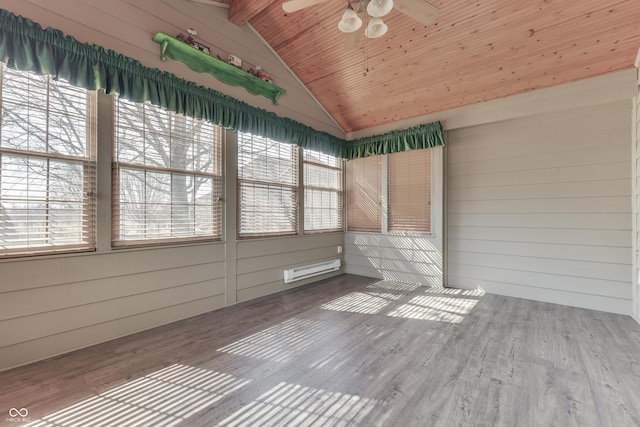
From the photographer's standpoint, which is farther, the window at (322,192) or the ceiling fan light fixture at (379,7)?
the window at (322,192)

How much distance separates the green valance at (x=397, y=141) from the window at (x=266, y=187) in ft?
4.29

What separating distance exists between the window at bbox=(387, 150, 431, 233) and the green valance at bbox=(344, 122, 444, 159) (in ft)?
0.53

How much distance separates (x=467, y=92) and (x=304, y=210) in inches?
115

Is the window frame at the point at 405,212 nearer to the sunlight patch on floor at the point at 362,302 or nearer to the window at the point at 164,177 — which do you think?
the sunlight patch on floor at the point at 362,302

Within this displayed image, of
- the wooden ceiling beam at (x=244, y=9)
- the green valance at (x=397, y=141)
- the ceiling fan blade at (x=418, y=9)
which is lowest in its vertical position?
the green valance at (x=397, y=141)

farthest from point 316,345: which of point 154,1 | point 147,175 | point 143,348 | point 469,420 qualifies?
point 154,1

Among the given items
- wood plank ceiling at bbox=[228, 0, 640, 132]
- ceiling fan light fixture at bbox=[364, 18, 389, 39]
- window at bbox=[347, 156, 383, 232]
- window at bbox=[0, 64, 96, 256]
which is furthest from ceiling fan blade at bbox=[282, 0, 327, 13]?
window at bbox=[347, 156, 383, 232]

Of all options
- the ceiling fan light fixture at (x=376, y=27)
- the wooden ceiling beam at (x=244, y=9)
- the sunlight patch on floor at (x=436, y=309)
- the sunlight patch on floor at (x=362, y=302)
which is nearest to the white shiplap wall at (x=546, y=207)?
the sunlight patch on floor at (x=436, y=309)

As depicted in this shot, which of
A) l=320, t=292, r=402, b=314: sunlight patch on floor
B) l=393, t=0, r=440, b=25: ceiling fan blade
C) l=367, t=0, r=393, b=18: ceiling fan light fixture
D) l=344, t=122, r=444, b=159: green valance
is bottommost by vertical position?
l=320, t=292, r=402, b=314: sunlight patch on floor

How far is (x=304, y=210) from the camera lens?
4.57 metres

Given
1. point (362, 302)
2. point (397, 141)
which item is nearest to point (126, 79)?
point (362, 302)

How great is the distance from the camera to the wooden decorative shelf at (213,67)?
2.81 m

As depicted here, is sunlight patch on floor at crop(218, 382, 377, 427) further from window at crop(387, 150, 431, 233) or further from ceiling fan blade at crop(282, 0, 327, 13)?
window at crop(387, 150, 431, 233)

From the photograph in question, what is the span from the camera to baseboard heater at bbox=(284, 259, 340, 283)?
418cm
